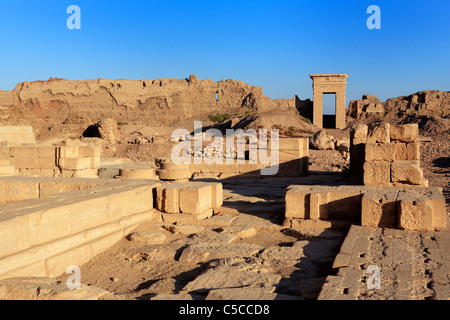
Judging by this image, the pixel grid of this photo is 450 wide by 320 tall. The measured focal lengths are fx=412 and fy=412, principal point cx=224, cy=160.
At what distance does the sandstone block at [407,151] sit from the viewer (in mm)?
7469

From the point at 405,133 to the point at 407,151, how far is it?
28.6 inches

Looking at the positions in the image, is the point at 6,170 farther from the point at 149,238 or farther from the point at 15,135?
the point at 15,135

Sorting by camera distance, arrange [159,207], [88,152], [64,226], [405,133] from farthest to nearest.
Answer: [88,152] → [405,133] → [159,207] → [64,226]

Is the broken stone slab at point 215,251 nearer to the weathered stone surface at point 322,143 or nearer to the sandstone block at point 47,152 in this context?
the sandstone block at point 47,152

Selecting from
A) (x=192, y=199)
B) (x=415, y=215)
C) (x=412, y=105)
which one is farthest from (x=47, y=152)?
(x=412, y=105)

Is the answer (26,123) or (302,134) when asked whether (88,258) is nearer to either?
(26,123)

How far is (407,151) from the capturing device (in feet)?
24.9

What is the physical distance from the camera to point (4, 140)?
1443cm

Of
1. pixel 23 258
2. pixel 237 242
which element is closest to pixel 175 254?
pixel 237 242

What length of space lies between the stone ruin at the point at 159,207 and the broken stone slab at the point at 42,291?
0.51 metres

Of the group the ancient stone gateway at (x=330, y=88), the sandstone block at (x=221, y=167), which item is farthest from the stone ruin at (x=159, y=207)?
the ancient stone gateway at (x=330, y=88)

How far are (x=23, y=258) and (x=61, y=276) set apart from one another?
516 mm
